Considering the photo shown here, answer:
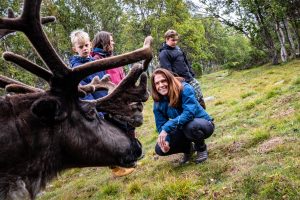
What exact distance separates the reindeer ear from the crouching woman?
3.04 meters

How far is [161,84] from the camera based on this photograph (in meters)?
6.39

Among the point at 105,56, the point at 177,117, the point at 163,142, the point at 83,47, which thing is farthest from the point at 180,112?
the point at 83,47

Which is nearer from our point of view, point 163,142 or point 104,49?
point 163,142

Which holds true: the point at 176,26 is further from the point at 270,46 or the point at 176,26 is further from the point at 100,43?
the point at 100,43

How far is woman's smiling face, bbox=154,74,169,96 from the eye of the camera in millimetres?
6363

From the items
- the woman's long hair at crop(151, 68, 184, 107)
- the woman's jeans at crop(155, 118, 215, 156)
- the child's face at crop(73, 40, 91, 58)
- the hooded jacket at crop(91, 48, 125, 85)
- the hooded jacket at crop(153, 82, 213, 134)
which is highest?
the child's face at crop(73, 40, 91, 58)

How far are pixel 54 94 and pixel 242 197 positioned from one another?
245cm

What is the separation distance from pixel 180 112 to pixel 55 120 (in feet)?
11.7

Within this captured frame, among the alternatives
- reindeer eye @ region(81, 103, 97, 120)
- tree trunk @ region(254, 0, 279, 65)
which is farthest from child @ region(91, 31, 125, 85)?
tree trunk @ region(254, 0, 279, 65)

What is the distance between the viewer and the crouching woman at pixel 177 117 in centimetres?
621

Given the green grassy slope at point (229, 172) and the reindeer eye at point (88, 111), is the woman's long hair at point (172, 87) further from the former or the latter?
the reindeer eye at point (88, 111)

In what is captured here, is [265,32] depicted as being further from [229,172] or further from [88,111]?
[88,111]

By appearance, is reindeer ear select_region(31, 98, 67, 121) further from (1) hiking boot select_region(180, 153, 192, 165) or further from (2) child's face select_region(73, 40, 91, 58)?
(1) hiking boot select_region(180, 153, 192, 165)

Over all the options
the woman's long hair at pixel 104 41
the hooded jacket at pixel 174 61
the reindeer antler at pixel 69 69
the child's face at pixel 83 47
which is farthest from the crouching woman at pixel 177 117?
the reindeer antler at pixel 69 69
